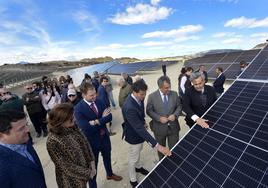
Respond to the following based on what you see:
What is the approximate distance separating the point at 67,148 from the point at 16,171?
2.66 ft

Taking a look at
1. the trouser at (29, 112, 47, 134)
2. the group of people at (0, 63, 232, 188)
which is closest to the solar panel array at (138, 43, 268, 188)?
the group of people at (0, 63, 232, 188)

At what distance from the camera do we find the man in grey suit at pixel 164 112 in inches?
171

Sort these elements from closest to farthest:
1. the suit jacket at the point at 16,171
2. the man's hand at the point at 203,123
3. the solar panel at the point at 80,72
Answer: the suit jacket at the point at 16,171
the man's hand at the point at 203,123
the solar panel at the point at 80,72

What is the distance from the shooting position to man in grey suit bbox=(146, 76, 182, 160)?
4.33m

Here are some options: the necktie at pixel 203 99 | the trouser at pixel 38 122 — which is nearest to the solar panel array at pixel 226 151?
the necktie at pixel 203 99

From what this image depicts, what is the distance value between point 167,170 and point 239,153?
0.89 metres

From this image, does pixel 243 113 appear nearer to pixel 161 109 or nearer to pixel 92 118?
pixel 161 109

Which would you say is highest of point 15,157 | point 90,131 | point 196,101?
point 15,157

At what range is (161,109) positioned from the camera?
4.38 m

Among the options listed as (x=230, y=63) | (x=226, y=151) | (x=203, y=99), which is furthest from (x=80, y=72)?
(x=226, y=151)

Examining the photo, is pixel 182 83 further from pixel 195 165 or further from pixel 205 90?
pixel 195 165

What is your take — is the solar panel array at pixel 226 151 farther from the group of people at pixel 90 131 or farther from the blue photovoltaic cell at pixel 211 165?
the group of people at pixel 90 131

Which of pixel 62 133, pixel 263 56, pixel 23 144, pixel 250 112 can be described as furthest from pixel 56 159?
pixel 263 56

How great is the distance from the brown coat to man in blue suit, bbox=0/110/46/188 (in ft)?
1.44
